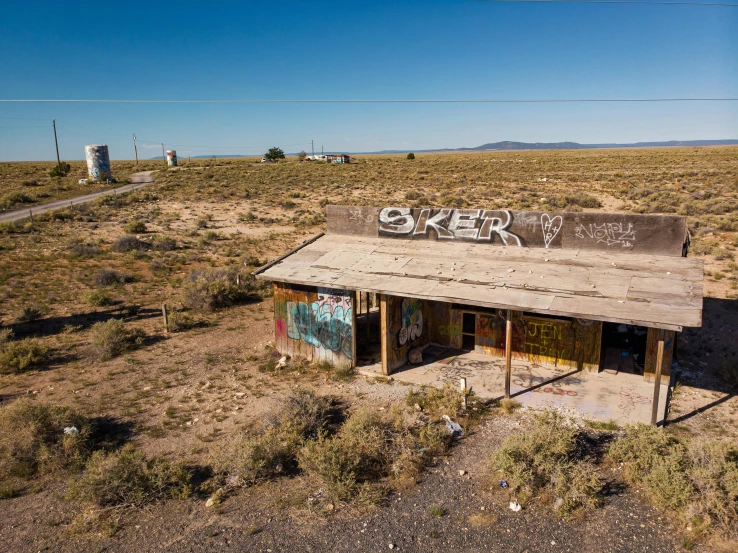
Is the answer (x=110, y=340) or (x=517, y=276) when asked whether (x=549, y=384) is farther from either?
(x=110, y=340)

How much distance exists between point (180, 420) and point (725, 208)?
3389 centimetres

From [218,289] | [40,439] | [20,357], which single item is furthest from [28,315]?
[40,439]

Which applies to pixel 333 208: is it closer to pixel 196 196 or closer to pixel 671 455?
pixel 671 455

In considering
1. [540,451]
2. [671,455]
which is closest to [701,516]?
[671,455]

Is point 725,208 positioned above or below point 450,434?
above

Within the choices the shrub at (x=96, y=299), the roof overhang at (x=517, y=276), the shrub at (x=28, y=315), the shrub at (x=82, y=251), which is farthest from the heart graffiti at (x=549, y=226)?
the shrub at (x=82, y=251)

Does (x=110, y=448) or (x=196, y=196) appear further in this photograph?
(x=196, y=196)

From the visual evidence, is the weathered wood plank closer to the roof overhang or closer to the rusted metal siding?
the roof overhang

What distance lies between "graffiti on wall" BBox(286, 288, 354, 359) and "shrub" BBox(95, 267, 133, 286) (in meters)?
11.1

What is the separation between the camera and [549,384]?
39.1ft

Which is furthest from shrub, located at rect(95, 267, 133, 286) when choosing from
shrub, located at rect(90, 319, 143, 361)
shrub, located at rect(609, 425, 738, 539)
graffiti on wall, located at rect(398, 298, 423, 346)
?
shrub, located at rect(609, 425, 738, 539)

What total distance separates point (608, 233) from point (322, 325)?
760 cm

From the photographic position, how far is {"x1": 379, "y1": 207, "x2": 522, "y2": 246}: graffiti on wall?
45.5ft

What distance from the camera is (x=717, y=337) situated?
1446cm
